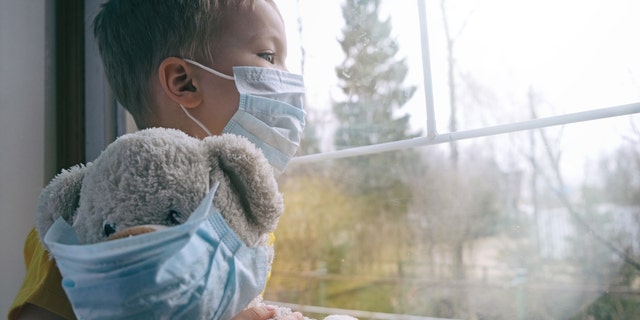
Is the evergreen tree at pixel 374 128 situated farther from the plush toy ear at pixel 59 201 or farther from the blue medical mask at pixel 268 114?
the plush toy ear at pixel 59 201

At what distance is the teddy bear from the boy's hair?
34 centimetres


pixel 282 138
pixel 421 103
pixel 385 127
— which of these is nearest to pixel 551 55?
pixel 421 103

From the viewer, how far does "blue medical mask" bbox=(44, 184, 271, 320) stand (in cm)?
41

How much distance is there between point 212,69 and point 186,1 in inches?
5.2

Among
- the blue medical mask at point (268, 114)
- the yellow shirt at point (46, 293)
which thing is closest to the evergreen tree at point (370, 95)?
the blue medical mask at point (268, 114)

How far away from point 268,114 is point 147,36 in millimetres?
279

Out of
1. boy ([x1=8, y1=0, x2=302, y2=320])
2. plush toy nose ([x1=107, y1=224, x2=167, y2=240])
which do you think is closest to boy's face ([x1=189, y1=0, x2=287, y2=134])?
boy ([x1=8, y1=0, x2=302, y2=320])

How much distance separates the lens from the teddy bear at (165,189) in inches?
17.9

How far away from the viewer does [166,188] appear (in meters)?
0.46

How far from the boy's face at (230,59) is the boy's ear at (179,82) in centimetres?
2

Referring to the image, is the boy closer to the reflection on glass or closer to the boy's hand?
the boy's hand

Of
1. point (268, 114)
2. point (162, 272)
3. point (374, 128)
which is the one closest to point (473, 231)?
point (374, 128)

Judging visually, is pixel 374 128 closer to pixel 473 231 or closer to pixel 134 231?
pixel 473 231

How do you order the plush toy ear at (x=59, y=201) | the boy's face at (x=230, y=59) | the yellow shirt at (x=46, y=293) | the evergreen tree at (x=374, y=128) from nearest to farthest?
the plush toy ear at (x=59, y=201) < the yellow shirt at (x=46, y=293) < the boy's face at (x=230, y=59) < the evergreen tree at (x=374, y=128)
